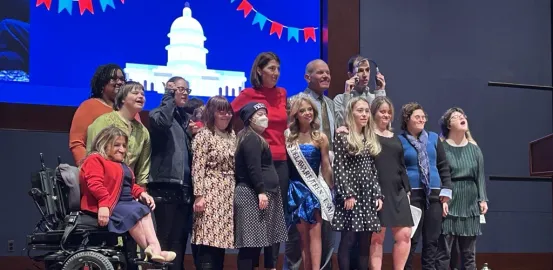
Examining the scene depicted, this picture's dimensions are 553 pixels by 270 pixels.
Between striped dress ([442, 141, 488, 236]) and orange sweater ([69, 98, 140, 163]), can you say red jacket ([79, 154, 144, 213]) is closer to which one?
orange sweater ([69, 98, 140, 163])

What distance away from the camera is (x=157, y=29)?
18.7 ft

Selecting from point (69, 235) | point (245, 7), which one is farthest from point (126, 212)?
point (245, 7)

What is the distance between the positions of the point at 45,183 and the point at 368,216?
6.17 feet

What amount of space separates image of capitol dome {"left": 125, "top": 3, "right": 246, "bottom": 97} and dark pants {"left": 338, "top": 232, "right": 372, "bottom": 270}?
1.96m

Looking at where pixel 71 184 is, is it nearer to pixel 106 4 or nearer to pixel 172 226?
pixel 172 226

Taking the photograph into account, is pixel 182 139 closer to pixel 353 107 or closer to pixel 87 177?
pixel 87 177

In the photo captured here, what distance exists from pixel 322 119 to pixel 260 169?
0.72 m

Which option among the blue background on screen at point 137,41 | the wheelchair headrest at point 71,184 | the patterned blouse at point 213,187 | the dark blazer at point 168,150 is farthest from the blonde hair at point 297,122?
the blue background on screen at point 137,41

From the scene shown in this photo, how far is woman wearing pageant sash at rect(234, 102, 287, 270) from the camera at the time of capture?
13.4ft

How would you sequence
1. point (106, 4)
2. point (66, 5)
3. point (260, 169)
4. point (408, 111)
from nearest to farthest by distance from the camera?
point (260, 169)
point (408, 111)
point (66, 5)
point (106, 4)

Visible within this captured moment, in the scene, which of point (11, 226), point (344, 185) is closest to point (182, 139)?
point (344, 185)

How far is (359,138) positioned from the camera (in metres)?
4.38

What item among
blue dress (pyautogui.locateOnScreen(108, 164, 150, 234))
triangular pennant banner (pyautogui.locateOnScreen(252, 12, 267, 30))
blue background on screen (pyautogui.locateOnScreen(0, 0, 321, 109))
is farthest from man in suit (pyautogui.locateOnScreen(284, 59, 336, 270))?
triangular pennant banner (pyautogui.locateOnScreen(252, 12, 267, 30))

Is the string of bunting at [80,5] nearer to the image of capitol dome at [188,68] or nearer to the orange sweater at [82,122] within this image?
the image of capitol dome at [188,68]
